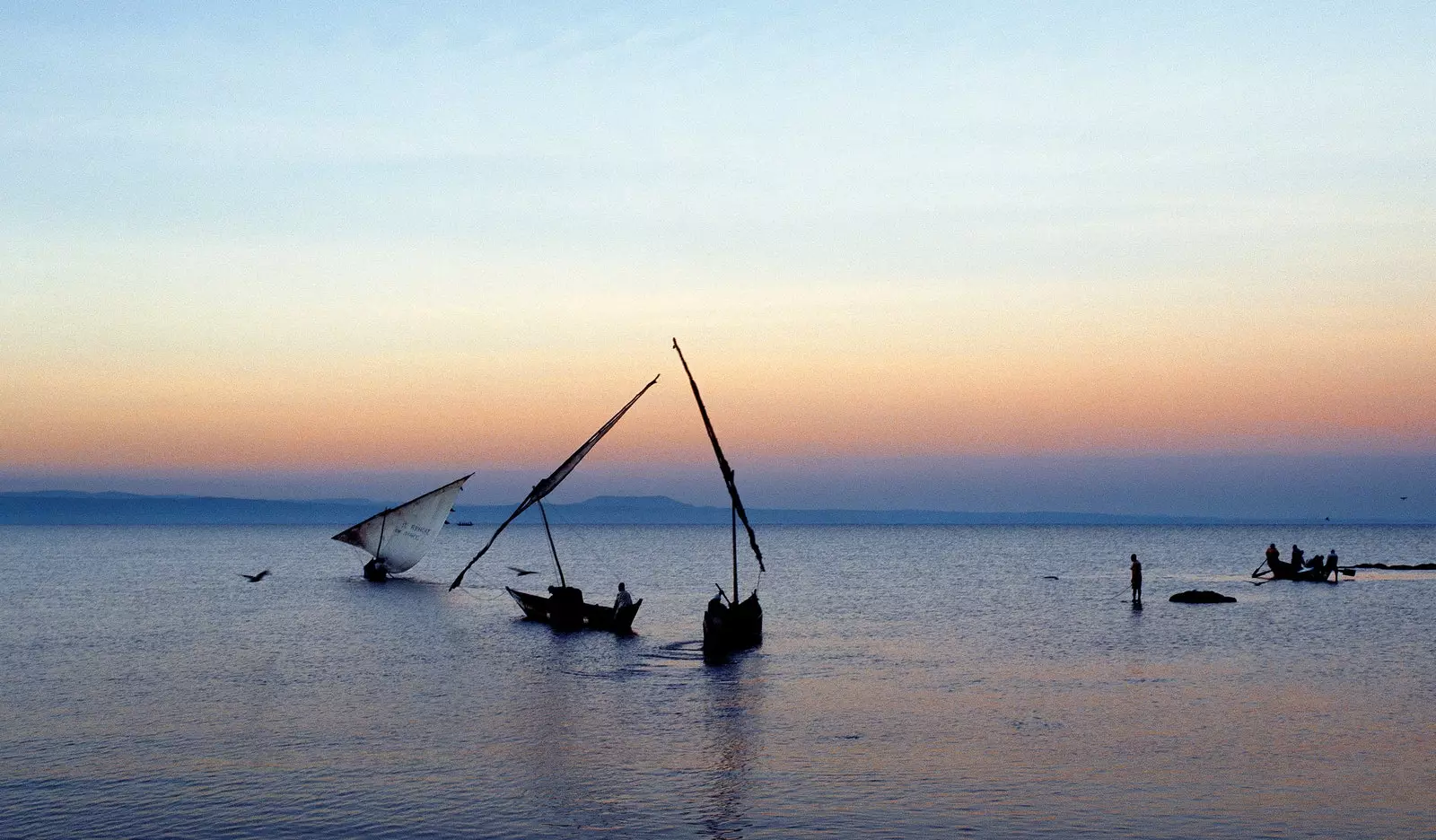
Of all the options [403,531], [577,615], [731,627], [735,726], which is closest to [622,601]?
[577,615]

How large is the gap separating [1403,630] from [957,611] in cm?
1855

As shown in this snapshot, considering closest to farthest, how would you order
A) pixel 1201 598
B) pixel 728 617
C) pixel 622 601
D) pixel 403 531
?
1. pixel 728 617
2. pixel 622 601
3. pixel 1201 598
4. pixel 403 531

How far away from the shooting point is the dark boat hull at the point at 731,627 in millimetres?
35188

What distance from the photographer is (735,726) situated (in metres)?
24.4

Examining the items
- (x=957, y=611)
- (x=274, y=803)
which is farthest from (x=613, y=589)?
(x=274, y=803)

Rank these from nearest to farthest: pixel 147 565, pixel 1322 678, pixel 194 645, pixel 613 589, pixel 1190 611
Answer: pixel 1322 678, pixel 194 645, pixel 1190 611, pixel 613 589, pixel 147 565

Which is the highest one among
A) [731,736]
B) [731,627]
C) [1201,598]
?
[1201,598]

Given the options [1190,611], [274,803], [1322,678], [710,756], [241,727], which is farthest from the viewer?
[1190,611]

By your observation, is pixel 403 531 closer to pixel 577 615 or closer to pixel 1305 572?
pixel 577 615

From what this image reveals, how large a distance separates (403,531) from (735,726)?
5993 centimetres

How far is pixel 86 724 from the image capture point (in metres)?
25.0

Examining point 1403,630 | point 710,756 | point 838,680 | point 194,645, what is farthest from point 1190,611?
point 194,645

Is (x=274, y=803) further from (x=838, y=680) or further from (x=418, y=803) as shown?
(x=838, y=680)

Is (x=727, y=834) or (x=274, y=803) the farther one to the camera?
(x=274, y=803)
